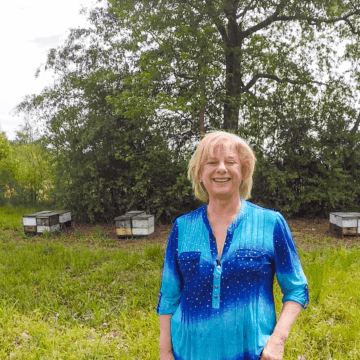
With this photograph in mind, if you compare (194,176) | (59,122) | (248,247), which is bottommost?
(248,247)

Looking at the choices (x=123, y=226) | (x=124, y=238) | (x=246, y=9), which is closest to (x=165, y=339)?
(x=123, y=226)

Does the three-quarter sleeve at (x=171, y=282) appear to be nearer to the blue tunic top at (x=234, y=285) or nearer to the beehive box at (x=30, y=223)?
the blue tunic top at (x=234, y=285)

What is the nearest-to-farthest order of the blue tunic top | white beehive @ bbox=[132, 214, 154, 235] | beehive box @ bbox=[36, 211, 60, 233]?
the blue tunic top
white beehive @ bbox=[132, 214, 154, 235]
beehive box @ bbox=[36, 211, 60, 233]

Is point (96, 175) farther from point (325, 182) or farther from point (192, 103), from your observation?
point (325, 182)

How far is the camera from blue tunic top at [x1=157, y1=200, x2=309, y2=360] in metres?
1.44

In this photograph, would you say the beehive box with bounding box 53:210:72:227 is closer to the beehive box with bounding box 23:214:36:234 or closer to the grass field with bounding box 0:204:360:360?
the beehive box with bounding box 23:214:36:234

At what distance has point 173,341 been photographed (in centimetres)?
155

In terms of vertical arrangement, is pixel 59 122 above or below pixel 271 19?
below

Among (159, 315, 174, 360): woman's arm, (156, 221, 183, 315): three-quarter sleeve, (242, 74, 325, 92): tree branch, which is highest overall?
(242, 74, 325, 92): tree branch

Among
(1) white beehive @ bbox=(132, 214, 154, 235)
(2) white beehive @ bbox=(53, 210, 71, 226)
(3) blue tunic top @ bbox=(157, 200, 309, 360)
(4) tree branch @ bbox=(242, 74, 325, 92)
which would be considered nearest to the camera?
(3) blue tunic top @ bbox=(157, 200, 309, 360)

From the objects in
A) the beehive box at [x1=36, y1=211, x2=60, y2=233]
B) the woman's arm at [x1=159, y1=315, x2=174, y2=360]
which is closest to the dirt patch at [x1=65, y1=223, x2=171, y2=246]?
the beehive box at [x1=36, y1=211, x2=60, y2=233]

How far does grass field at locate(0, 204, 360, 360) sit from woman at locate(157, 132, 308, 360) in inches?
77.5

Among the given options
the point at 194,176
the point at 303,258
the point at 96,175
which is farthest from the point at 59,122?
the point at 194,176

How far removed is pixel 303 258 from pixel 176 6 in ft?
20.8
